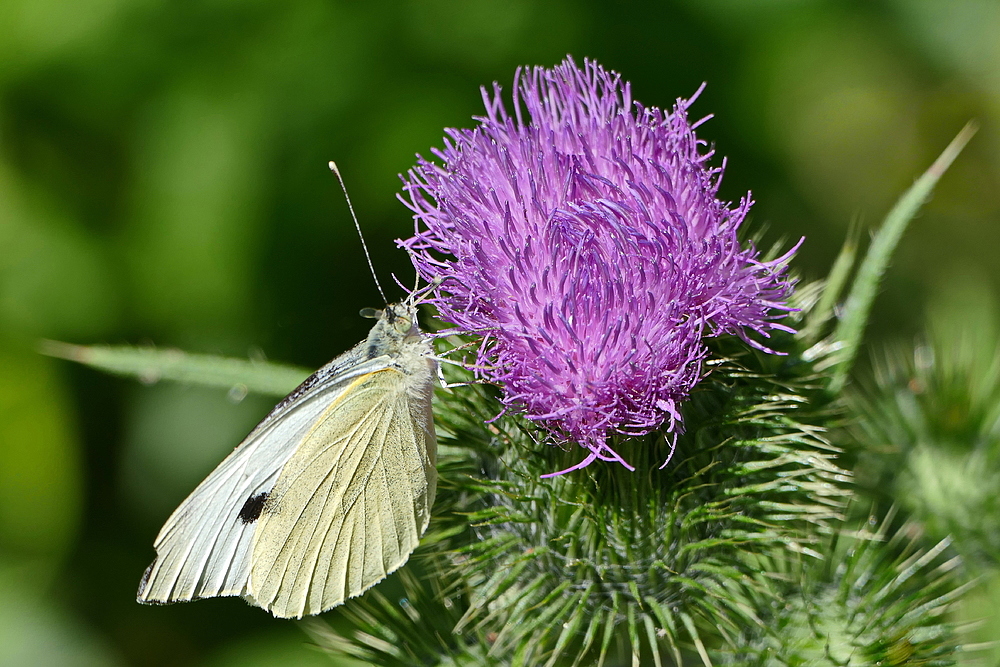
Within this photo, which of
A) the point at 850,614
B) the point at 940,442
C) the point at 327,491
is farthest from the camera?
the point at 940,442

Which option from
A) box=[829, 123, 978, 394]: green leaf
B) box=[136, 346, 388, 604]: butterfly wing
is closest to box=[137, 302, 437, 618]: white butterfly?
box=[136, 346, 388, 604]: butterfly wing

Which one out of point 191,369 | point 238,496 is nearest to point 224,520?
point 238,496

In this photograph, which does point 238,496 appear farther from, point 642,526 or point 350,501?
point 642,526

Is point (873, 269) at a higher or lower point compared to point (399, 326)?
lower

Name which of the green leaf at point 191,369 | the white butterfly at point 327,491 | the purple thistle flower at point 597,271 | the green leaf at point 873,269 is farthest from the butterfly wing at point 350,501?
the green leaf at point 873,269

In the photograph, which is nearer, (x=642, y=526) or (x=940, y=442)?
(x=642, y=526)

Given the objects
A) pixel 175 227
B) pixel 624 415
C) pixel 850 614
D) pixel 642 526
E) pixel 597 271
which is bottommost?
pixel 850 614
